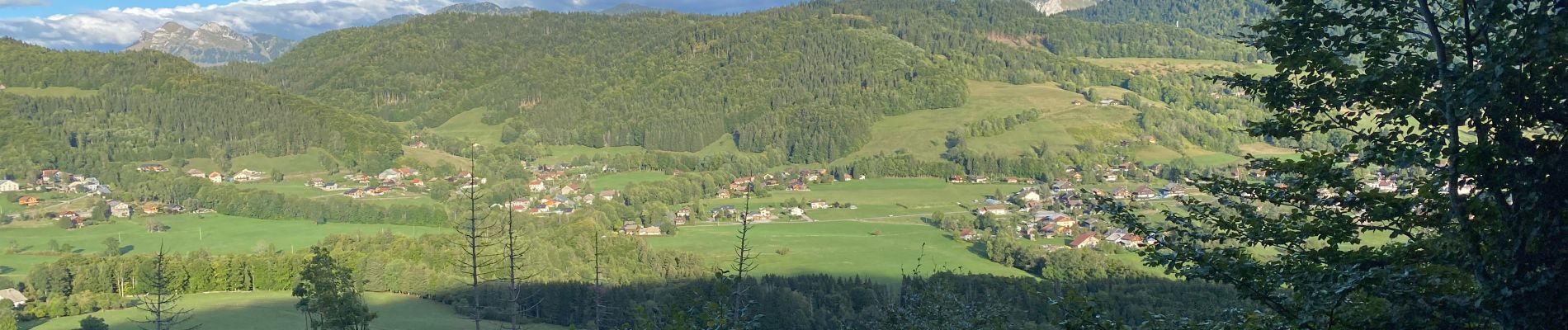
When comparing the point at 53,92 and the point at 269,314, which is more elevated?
the point at 53,92

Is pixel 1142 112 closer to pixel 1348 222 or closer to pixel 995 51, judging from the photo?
pixel 995 51

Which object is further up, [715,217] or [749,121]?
[749,121]

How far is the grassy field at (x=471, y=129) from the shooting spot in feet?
426

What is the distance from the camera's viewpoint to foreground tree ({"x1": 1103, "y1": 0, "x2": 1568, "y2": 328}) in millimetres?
6695

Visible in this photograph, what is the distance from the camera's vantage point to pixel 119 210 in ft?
253

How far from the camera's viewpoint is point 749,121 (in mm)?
133000

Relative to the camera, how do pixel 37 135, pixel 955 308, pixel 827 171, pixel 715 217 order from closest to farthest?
pixel 955 308 < pixel 715 217 < pixel 37 135 < pixel 827 171

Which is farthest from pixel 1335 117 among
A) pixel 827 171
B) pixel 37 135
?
pixel 37 135

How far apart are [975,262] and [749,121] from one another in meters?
76.2

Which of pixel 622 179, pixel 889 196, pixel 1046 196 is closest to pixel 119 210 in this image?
pixel 622 179

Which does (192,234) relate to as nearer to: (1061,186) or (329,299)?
(329,299)

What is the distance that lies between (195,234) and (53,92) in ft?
190

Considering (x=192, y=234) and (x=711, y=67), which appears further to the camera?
(x=711, y=67)

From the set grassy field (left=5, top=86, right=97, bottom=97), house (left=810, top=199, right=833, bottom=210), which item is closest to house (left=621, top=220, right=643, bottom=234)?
house (left=810, top=199, right=833, bottom=210)
